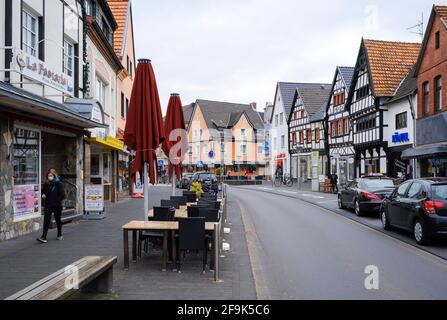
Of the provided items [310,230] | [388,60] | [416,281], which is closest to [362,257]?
[416,281]

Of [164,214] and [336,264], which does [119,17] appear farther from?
[336,264]

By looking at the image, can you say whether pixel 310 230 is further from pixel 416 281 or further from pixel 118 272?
pixel 118 272

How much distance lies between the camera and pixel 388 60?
32.9 m

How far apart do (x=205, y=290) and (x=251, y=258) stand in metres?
2.87

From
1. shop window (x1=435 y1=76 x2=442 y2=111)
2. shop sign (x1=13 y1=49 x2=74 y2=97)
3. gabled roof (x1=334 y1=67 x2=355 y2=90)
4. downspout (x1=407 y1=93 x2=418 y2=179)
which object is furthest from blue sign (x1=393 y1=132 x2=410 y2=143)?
shop sign (x1=13 y1=49 x2=74 y2=97)

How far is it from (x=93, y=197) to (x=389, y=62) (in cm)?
2439

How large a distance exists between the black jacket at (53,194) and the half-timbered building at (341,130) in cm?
2885

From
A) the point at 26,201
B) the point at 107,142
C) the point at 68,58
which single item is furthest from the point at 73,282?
the point at 107,142

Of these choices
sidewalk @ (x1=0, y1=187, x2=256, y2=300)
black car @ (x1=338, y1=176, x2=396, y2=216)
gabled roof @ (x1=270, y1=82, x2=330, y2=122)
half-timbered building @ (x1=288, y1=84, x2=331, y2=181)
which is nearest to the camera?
sidewalk @ (x1=0, y1=187, x2=256, y2=300)

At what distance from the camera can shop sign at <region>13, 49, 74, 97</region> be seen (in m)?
9.93

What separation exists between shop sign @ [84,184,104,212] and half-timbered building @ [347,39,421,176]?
20.8 meters

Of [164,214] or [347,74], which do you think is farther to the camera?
[347,74]

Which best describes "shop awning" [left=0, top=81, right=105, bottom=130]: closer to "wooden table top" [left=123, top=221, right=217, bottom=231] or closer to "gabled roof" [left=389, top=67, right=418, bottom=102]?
"wooden table top" [left=123, top=221, right=217, bottom=231]

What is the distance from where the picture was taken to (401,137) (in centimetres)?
2889
